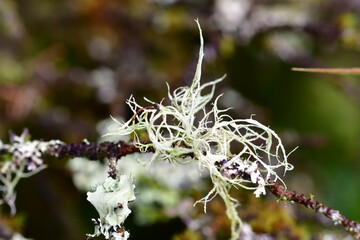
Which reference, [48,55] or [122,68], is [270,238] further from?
[48,55]

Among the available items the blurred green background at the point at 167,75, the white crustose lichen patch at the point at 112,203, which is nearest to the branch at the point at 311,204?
the white crustose lichen patch at the point at 112,203

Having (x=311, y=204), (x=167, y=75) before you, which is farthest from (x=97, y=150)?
(x=167, y=75)

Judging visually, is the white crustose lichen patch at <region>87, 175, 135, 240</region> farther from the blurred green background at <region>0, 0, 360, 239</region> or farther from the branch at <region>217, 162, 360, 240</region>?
the blurred green background at <region>0, 0, 360, 239</region>

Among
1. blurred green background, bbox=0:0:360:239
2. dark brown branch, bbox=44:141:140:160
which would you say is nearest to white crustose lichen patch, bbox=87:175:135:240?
dark brown branch, bbox=44:141:140:160

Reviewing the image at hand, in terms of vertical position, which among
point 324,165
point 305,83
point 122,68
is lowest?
point 324,165

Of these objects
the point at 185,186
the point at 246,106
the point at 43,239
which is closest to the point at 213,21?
the point at 246,106

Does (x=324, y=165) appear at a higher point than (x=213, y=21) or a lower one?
lower

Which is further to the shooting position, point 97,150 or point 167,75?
point 167,75

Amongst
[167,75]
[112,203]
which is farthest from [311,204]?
[167,75]

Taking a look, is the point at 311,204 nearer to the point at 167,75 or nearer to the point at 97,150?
the point at 97,150
